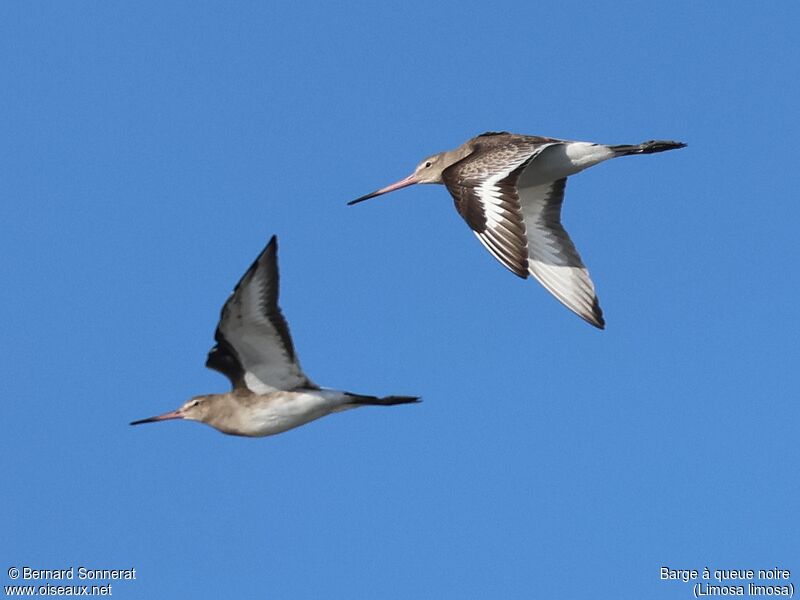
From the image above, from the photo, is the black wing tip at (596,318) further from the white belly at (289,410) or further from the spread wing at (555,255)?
the white belly at (289,410)

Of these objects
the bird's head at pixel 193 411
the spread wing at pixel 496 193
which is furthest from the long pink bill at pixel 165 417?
the spread wing at pixel 496 193

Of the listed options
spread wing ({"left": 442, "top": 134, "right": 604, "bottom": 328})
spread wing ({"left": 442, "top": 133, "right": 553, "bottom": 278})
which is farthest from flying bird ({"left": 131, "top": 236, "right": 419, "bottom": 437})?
spread wing ({"left": 442, "top": 134, "right": 604, "bottom": 328})

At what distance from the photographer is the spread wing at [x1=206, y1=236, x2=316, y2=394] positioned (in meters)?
12.0

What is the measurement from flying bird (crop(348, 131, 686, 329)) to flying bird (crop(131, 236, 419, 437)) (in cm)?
195

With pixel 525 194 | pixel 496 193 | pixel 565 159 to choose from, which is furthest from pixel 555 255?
pixel 496 193

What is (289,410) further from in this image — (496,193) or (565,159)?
(565,159)

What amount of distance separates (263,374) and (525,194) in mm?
4572

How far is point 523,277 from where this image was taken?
1265cm

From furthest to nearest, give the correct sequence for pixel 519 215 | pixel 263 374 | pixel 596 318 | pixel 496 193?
pixel 596 318 < pixel 496 193 < pixel 519 215 < pixel 263 374

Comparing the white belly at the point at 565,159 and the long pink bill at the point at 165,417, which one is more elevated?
the white belly at the point at 565,159

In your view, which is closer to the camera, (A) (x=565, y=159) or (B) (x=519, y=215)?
(B) (x=519, y=215)

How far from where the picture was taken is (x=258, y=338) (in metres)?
12.5

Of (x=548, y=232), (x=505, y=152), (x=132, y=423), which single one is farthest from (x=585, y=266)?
(x=132, y=423)

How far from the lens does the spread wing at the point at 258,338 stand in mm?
12000
